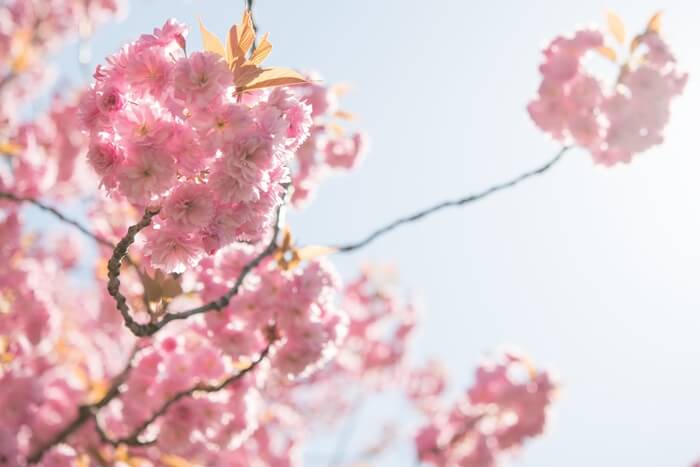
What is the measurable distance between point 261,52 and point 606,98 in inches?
80.4

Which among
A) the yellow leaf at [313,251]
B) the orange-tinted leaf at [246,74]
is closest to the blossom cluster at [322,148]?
the yellow leaf at [313,251]

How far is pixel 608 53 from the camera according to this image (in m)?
3.21

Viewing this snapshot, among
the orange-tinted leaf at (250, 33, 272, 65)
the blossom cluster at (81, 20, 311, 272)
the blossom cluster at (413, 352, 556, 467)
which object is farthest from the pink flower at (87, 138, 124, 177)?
the blossom cluster at (413, 352, 556, 467)

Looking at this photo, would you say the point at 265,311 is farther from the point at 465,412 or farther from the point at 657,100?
the point at 465,412

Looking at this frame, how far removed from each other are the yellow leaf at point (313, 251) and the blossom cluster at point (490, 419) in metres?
2.77

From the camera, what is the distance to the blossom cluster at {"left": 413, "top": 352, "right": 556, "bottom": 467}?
487 centimetres

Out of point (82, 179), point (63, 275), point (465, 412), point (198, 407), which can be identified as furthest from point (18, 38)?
point (465, 412)

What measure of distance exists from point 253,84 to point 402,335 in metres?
6.94

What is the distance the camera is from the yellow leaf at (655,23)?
3123 millimetres

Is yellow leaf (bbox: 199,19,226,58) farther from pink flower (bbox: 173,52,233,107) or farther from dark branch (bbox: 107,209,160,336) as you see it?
dark branch (bbox: 107,209,160,336)

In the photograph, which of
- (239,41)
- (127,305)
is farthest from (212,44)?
(127,305)

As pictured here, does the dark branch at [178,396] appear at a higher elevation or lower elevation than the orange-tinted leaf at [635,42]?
lower

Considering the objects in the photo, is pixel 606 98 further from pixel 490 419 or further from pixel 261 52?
pixel 490 419

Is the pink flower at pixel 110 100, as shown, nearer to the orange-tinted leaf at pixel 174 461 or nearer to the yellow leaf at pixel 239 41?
the yellow leaf at pixel 239 41
